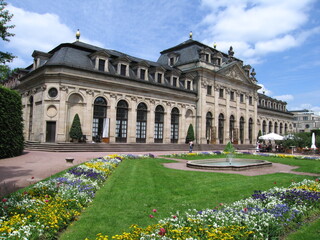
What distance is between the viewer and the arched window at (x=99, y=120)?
1284 inches

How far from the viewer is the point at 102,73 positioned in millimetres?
32656

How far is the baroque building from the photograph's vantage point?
3028cm

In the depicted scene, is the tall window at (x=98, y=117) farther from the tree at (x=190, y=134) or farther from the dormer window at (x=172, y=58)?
the dormer window at (x=172, y=58)

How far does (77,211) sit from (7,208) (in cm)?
174

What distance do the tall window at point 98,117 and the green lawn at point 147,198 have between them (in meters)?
20.1

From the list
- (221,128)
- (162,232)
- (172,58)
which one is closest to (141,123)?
(172,58)

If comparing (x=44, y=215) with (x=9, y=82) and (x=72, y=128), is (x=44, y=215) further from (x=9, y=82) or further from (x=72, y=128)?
(x=9, y=82)

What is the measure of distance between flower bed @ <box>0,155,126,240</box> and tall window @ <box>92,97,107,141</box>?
23.0 metres

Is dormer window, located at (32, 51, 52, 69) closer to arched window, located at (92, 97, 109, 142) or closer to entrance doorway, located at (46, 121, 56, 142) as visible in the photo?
entrance doorway, located at (46, 121, 56, 142)

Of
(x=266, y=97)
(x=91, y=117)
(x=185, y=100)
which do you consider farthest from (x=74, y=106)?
(x=266, y=97)

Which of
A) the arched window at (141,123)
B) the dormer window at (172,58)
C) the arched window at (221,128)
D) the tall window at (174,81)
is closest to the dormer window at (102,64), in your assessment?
the arched window at (141,123)

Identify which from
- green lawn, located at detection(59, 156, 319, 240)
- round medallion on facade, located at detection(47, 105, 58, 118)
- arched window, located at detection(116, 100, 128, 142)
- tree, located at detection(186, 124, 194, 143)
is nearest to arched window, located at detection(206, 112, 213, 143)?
tree, located at detection(186, 124, 194, 143)

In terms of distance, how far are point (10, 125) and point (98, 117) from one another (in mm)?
12857

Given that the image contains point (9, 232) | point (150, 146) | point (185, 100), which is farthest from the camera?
point (185, 100)
